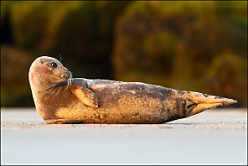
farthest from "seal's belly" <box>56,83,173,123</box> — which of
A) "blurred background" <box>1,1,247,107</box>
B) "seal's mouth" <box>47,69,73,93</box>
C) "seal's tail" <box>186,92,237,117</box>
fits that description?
"blurred background" <box>1,1,247,107</box>

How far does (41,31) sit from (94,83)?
10.5 meters

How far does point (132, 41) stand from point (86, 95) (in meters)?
8.99

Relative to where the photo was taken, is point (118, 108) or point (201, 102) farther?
point (201, 102)

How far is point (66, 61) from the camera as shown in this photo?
47.5 ft

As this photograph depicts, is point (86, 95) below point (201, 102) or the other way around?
the other way around

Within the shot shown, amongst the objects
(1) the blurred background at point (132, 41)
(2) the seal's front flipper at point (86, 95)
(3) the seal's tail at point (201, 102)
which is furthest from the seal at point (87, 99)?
(1) the blurred background at point (132, 41)

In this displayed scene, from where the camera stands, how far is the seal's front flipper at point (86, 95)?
4.18 m

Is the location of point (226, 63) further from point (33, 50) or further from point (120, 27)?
point (33, 50)

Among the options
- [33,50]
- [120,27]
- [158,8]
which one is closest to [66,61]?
[33,50]

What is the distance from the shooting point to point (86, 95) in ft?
13.7

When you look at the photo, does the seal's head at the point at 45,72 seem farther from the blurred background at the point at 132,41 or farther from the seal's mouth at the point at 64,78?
the blurred background at the point at 132,41

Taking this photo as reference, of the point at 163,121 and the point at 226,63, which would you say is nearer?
the point at 163,121

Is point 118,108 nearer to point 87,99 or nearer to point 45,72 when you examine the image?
point 87,99

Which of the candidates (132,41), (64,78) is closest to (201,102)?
(64,78)
